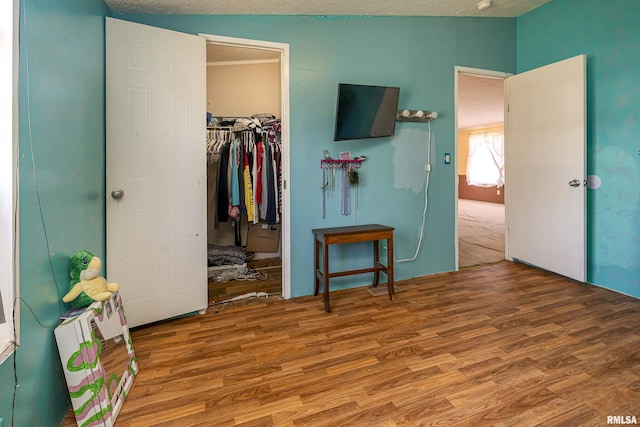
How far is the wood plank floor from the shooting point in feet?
4.47

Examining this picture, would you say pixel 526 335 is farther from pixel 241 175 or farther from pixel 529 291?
pixel 241 175

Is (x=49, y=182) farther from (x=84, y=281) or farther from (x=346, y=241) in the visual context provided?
(x=346, y=241)

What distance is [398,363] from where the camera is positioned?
5.62 ft

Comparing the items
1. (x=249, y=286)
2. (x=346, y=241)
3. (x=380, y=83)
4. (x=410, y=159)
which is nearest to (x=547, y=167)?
(x=410, y=159)

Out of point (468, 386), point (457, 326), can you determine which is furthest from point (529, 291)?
point (468, 386)

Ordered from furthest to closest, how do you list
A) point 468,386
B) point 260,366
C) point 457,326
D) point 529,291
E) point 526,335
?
point 529,291, point 457,326, point 526,335, point 260,366, point 468,386

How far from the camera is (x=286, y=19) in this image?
255 centimetres

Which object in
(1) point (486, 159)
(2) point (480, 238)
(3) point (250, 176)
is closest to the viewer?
(3) point (250, 176)

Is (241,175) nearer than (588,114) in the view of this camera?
No

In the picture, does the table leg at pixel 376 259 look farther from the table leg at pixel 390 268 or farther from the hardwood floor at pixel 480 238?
the hardwood floor at pixel 480 238

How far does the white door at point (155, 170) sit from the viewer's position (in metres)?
1.99

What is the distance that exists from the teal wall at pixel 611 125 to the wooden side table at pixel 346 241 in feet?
6.27

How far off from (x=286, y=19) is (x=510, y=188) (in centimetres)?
290

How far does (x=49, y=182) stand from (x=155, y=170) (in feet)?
2.72
